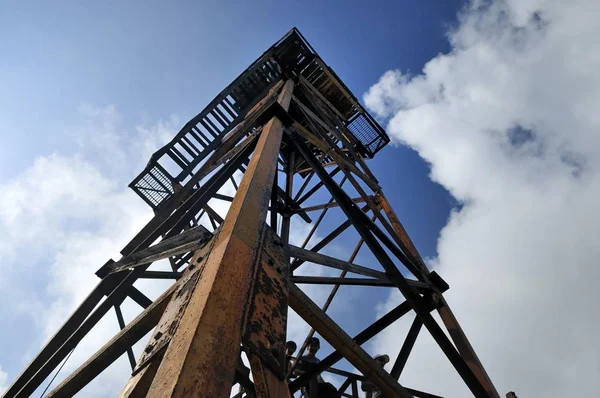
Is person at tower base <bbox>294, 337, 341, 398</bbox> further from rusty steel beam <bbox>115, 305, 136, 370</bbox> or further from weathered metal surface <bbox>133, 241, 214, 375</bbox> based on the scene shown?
weathered metal surface <bbox>133, 241, 214, 375</bbox>

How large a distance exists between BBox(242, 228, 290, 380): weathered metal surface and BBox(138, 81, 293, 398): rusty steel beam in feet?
0.17

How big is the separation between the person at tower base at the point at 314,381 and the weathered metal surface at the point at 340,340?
2595 mm

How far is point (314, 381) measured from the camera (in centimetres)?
541

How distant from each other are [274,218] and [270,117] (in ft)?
5.54

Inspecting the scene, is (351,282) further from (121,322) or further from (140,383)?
(140,383)

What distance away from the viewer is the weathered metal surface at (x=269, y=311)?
147 centimetres

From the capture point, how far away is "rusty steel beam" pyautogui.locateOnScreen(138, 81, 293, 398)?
3.73 feet

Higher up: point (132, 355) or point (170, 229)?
point (170, 229)

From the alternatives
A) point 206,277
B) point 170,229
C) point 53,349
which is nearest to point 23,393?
point 53,349

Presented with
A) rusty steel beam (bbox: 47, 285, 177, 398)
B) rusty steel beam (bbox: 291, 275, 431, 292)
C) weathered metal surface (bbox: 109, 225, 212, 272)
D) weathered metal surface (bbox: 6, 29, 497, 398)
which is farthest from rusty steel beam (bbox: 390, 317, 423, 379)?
rusty steel beam (bbox: 47, 285, 177, 398)

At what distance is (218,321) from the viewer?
1347mm

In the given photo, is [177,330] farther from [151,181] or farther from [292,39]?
[292,39]

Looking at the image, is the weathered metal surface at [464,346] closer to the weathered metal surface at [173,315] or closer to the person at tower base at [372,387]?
the person at tower base at [372,387]

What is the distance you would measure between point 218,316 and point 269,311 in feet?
1.01
